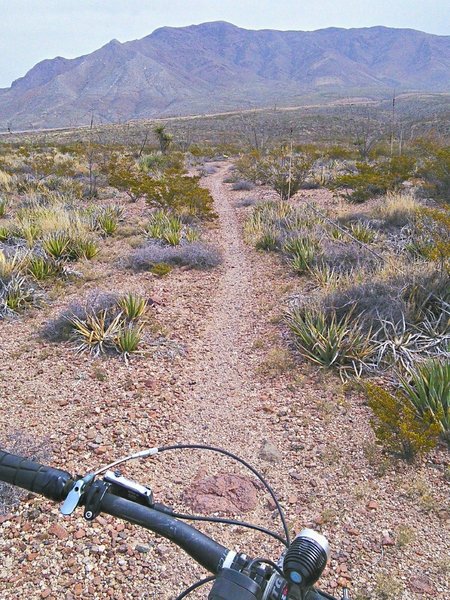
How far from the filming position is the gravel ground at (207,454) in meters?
2.82

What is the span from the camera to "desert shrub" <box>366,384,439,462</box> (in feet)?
11.4

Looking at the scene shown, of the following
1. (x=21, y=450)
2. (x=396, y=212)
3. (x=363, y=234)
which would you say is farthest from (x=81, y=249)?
(x=396, y=212)

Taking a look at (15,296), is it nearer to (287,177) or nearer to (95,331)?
(95,331)

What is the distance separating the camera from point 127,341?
17.7 ft

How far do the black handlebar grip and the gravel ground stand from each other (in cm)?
183

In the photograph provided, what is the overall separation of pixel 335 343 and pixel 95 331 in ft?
9.40

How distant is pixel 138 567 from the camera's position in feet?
9.46

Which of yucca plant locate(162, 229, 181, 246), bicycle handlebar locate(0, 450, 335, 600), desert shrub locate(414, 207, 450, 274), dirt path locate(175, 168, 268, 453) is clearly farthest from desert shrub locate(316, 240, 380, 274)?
bicycle handlebar locate(0, 450, 335, 600)

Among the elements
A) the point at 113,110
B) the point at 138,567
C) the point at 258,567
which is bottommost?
the point at 138,567

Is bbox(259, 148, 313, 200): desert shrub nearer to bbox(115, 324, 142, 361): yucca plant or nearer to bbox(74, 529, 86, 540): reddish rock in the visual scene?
bbox(115, 324, 142, 361): yucca plant

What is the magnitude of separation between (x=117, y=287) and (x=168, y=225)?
3223 millimetres

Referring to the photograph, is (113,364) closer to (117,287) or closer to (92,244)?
(117,287)

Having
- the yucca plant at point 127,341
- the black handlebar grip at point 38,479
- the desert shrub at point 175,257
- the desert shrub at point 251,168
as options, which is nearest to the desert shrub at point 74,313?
the yucca plant at point 127,341

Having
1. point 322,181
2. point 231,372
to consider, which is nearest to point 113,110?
point 322,181
